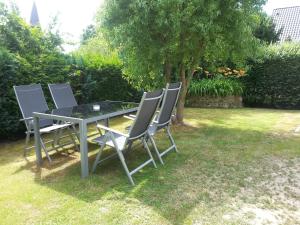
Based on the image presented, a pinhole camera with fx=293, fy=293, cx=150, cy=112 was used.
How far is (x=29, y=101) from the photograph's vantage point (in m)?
5.19

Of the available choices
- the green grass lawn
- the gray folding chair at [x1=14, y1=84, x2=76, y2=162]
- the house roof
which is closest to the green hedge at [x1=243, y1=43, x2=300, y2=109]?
the green grass lawn

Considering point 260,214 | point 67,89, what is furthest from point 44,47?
point 260,214

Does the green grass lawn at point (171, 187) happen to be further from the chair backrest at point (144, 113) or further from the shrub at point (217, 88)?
the shrub at point (217, 88)

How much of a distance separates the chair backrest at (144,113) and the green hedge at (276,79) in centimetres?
731

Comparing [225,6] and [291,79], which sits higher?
[225,6]

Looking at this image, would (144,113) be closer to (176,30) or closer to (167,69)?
(176,30)

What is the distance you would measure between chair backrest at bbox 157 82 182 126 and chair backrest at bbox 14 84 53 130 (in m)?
2.14

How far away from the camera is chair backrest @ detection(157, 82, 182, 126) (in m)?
4.64

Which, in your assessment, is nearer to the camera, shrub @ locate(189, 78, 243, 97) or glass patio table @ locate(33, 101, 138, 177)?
glass patio table @ locate(33, 101, 138, 177)

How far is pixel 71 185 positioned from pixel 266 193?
2465 millimetres

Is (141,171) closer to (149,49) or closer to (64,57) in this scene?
(149,49)

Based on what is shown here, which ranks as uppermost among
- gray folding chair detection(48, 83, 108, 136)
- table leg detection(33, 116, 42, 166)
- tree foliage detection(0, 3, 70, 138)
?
tree foliage detection(0, 3, 70, 138)

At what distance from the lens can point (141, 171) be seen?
14.2 ft

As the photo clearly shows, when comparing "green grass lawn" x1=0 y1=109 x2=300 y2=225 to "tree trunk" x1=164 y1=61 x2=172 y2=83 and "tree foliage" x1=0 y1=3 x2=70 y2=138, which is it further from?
"tree trunk" x1=164 y1=61 x2=172 y2=83
